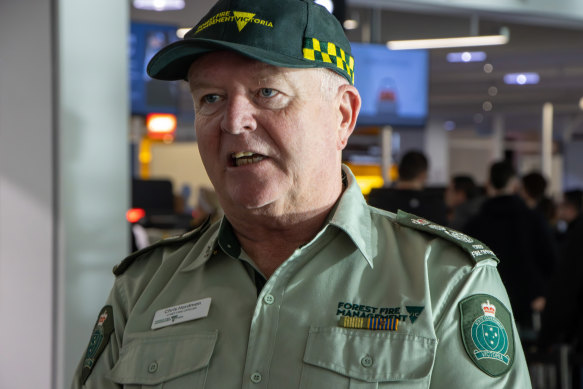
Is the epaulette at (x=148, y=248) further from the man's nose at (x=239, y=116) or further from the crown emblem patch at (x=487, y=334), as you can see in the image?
the crown emblem patch at (x=487, y=334)

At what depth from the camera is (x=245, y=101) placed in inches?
50.9

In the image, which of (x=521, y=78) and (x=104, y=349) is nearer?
(x=104, y=349)

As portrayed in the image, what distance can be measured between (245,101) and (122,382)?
536 mm

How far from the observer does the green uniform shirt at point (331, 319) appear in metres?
1.23

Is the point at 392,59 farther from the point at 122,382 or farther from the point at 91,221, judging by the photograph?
the point at 122,382

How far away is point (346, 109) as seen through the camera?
1424mm

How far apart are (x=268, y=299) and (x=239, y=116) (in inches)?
12.4

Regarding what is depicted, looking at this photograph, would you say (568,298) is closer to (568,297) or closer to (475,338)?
(568,297)

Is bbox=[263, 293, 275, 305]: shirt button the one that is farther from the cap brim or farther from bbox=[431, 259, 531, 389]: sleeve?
the cap brim

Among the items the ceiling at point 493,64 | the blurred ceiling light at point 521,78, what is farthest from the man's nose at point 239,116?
the blurred ceiling light at point 521,78

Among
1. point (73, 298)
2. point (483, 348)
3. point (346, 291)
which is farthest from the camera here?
point (73, 298)

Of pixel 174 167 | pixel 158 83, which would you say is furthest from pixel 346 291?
pixel 174 167

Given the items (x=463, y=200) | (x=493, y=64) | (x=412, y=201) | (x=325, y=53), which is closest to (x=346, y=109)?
(x=325, y=53)

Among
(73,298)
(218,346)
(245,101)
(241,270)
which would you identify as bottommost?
(73,298)
